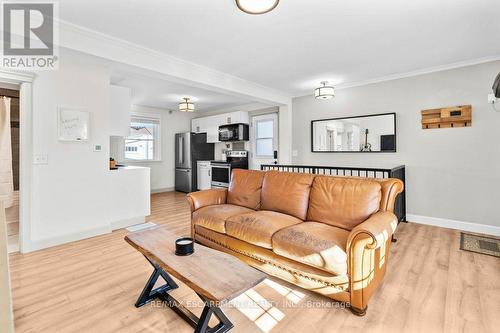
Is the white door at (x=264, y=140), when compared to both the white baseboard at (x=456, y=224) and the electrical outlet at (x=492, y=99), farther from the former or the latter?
the electrical outlet at (x=492, y=99)

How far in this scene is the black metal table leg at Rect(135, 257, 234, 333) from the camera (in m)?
1.47

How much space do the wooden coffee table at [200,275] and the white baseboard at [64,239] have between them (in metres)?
1.87

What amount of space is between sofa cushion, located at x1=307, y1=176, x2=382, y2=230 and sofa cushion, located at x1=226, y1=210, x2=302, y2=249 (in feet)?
0.83

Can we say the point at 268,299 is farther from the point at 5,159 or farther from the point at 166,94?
the point at 5,159

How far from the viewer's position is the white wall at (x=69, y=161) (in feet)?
9.57

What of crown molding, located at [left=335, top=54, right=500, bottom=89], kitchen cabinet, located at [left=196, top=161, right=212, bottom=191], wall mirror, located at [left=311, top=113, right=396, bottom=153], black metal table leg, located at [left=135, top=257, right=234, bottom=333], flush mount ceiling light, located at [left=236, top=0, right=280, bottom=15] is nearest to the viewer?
black metal table leg, located at [left=135, top=257, right=234, bottom=333]

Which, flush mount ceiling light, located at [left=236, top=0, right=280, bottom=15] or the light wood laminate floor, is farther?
flush mount ceiling light, located at [left=236, top=0, right=280, bottom=15]

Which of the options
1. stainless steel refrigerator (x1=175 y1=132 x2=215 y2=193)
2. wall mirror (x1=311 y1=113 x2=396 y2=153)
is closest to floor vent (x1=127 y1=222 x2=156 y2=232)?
stainless steel refrigerator (x1=175 y1=132 x2=215 y2=193)

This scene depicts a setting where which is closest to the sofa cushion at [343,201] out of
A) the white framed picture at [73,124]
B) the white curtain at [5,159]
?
the white framed picture at [73,124]

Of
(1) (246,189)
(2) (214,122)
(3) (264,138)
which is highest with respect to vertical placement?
(2) (214,122)

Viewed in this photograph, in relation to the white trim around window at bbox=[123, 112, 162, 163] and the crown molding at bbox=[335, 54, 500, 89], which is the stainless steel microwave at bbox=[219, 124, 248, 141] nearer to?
the white trim around window at bbox=[123, 112, 162, 163]

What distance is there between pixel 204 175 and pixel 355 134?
157 inches

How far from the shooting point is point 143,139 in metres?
6.77

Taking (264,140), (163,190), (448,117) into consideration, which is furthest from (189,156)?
(448,117)
